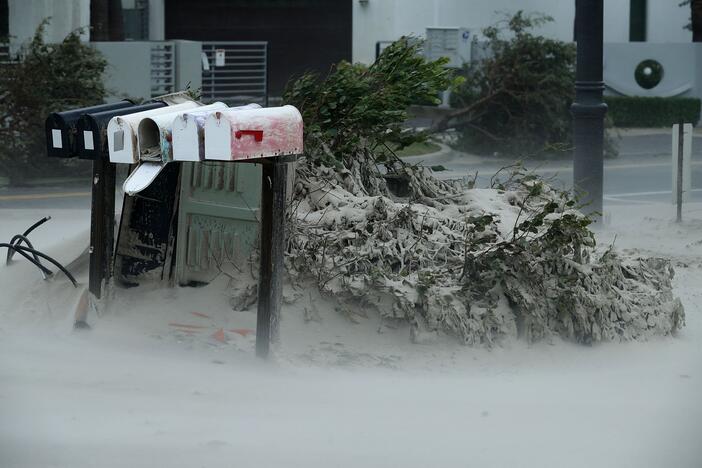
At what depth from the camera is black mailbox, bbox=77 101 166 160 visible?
589 cm

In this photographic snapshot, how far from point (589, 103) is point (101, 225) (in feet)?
18.2

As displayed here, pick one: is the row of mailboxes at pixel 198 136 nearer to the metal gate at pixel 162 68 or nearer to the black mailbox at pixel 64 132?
the black mailbox at pixel 64 132

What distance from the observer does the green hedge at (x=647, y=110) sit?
2352 centimetres

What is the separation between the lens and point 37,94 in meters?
14.5

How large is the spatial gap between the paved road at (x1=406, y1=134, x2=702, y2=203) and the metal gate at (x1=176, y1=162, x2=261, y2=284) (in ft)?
22.9

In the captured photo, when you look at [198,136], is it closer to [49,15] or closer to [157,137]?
[157,137]

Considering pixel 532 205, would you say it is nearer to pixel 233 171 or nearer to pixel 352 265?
pixel 352 265

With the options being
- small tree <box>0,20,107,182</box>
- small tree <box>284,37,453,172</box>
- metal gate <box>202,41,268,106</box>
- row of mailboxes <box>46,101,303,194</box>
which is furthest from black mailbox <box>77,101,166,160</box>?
metal gate <box>202,41,268,106</box>

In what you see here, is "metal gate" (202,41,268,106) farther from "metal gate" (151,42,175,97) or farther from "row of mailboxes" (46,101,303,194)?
"row of mailboxes" (46,101,303,194)

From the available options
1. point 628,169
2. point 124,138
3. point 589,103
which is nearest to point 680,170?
point 589,103

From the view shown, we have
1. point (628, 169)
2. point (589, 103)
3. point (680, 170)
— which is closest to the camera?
point (589, 103)

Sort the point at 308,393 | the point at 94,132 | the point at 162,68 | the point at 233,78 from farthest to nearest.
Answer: the point at 233,78, the point at 162,68, the point at 94,132, the point at 308,393

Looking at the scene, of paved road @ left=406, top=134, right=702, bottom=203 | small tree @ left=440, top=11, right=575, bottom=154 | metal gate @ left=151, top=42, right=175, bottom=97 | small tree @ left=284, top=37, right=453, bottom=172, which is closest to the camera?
small tree @ left=284, top=37, right=453, bottom=172

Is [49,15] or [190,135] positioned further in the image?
[49,15]
